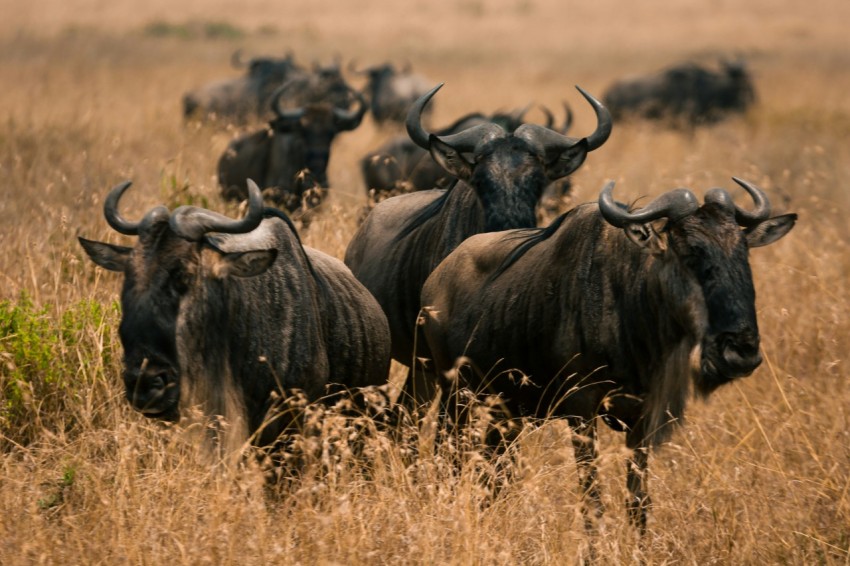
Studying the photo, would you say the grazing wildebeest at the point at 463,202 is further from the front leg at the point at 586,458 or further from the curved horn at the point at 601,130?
the front leg at the point at 586,458

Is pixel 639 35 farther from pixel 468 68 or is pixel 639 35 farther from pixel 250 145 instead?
pixel 250 145

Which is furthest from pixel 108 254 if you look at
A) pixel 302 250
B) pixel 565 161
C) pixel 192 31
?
pixel 192 31

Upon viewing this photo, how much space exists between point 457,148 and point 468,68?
90.5 feet

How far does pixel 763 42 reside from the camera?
152 ft

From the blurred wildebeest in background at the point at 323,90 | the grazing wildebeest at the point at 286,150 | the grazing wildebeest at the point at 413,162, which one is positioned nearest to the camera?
the grazing wildebeest at the point at 413,162

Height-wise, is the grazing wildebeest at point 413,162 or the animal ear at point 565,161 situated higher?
the animal ear at point 565,161

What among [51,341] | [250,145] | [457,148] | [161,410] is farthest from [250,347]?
[250,145]

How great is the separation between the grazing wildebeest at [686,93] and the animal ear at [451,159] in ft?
53.5

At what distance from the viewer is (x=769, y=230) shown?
4930 millimetres

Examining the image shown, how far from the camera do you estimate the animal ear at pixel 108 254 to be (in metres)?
4.80

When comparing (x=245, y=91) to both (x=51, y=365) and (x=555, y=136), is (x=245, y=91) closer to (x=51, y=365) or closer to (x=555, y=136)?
(x=555, y=136)

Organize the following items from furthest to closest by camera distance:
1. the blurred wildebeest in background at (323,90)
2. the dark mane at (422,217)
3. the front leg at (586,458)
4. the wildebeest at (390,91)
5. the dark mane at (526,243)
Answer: the wildebeest at (390,91)
the blurred wildebeest in background at (323,90)
the dark mane at (422,217)
the dark mane at (526,243)
the front leg at (586,458)

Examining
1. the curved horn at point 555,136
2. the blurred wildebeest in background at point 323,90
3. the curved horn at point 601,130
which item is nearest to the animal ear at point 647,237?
the curved horn at point 601,130

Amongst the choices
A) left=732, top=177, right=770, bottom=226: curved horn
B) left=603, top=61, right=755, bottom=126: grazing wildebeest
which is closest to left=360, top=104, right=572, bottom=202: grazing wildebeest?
left=732, top=177, right=770, bottom=226: curved horn
